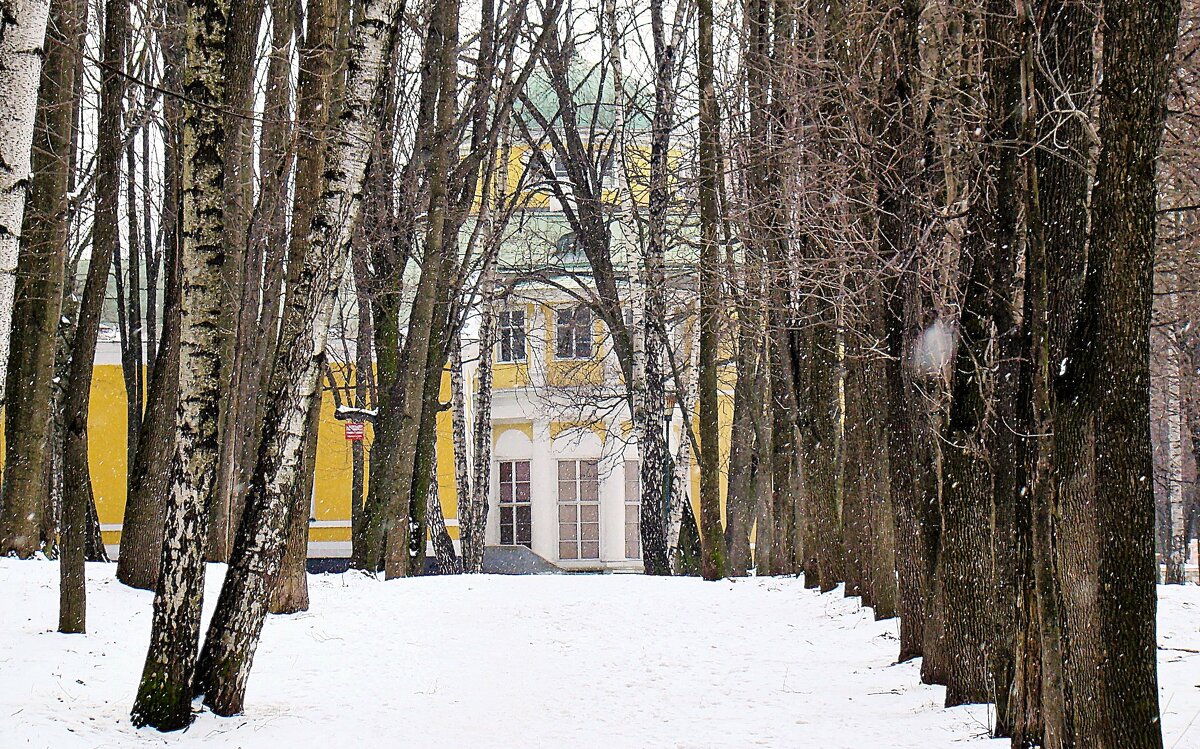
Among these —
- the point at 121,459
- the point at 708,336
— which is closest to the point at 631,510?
the point at 121,459

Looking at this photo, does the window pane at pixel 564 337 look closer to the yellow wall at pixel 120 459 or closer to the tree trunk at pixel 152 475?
the yellow wall at pixel 120 459

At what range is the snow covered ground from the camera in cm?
690

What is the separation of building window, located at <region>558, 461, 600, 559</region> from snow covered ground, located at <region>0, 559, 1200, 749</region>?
16.6m

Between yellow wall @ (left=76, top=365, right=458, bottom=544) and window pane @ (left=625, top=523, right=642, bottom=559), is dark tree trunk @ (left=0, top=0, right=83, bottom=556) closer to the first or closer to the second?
yellow wall @ (left=76, top=365, right=458, bottom=544)

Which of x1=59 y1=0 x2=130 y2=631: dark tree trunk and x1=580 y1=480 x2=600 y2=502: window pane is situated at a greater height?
x1=59 y1=0 x2=130 y2=631: dark tree trunk

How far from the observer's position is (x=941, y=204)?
25.3ft

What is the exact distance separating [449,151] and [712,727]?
1111 centimetres

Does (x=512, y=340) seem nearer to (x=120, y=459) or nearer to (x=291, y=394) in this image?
(x=120, y=459)

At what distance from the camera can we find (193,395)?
710 cm

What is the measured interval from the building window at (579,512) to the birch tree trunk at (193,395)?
2380 cm

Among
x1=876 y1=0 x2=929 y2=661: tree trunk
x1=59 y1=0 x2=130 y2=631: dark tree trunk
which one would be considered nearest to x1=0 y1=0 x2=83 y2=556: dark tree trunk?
x1=59 y1=0 x2=130 y2=631: dark tree trunk

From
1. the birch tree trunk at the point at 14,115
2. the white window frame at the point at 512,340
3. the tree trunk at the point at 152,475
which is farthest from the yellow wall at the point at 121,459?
the birch tree trunk at the point at 14,115

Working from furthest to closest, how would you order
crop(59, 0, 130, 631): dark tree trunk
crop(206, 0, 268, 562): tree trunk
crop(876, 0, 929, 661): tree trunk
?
crop(206, 0, 268, 562): tree trunk
crop(59, 0, 130, 631): dark tree trunk
crop(876, 0, 929, 661): tree trunk

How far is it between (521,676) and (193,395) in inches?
146
